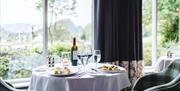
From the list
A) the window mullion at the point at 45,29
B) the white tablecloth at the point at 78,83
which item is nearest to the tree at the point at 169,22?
the window mullion at the point at 45,29

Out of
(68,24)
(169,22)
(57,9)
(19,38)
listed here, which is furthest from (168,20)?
(19,38)

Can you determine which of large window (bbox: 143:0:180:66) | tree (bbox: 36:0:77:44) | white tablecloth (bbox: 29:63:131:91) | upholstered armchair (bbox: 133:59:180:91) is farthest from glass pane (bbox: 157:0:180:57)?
white tablecloth (bbox: 29:63:131:91)

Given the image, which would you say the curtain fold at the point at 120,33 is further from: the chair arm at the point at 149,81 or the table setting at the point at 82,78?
the table setting at the point at 82,78

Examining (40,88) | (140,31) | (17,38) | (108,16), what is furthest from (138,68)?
(40,88)

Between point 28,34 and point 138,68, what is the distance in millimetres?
1750

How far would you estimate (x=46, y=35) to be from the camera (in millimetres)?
3975

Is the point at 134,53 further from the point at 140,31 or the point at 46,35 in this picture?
the point at 46,35

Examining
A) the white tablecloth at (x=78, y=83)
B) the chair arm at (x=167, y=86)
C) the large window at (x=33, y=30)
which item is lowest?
the chair arm at (x=167, y=86)

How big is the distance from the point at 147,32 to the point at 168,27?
44 centimetres

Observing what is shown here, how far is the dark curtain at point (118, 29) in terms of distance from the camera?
4.07 metres

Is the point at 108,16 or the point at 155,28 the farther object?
the point at 155,28

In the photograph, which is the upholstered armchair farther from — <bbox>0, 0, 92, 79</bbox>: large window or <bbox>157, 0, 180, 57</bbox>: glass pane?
<bbox>157, 0, 180, 57</bbox>: glass pane

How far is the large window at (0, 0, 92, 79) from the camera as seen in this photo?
12.6ft

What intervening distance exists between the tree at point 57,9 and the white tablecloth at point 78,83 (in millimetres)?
1618
